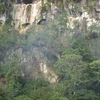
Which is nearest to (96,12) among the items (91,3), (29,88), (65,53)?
(91,3)

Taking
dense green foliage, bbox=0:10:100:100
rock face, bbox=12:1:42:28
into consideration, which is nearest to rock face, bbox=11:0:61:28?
rock face, bbox=12:1:42:28

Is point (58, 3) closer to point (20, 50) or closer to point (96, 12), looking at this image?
point (96, 12)

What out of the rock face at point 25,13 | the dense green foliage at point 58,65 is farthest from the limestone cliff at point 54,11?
the dense green foliage at point 58,65

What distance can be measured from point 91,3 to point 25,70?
10.8 metres

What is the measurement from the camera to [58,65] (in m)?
27.7

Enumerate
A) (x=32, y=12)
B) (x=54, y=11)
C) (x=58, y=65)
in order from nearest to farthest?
(x=58, y=65) → (x=54, y=11) → (x=32, y=12)

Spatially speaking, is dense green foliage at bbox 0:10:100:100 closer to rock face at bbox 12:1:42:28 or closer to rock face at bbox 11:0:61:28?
rock face at bbox 11:0:61:28

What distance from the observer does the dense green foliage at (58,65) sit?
25625mm

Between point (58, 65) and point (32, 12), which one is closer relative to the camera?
point (58, 65)

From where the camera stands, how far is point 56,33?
3206 centimetres

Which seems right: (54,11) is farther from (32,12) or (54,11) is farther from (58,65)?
(58,65)

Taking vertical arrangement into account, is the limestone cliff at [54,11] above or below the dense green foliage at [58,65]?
above

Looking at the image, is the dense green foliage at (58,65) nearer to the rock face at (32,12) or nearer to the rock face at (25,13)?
the rock face at (32,12)

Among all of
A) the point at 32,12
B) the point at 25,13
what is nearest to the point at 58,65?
the point at 32,12
